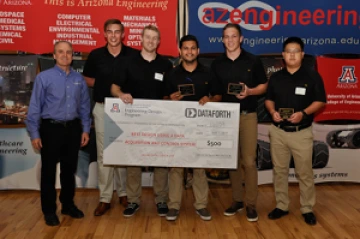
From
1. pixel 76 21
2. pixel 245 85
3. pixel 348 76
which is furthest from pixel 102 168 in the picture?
pixel 348 76

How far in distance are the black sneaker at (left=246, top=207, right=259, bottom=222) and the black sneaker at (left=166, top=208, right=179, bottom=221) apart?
25.8 inches

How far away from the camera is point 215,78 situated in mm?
4117

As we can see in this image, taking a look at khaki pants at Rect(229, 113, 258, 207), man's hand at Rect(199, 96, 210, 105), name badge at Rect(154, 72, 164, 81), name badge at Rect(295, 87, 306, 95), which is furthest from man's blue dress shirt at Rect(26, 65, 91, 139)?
name badge at Rect(295, 87, 306, 95)

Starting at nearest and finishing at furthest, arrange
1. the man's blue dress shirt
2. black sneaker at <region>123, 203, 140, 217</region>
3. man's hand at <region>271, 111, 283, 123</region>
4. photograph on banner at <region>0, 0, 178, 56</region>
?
the man's blue dress shirt, man's hand at <region>271, 111, 283, 123</region>, black sneaker at <region>123, 203, 140, 217</region>, photograph on banner at <region>0, 0, 178, 56</region>

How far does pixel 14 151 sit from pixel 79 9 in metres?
1.76

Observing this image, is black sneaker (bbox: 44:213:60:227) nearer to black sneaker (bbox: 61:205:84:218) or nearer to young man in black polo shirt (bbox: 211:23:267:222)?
black sneaker (bbox: 61:205:84:218)

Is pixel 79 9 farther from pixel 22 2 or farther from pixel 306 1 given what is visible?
pixel 306 1

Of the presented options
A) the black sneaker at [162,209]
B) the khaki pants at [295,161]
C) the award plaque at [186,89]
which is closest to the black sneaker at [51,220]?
the black sneaker at [162,209]

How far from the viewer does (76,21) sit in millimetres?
5094

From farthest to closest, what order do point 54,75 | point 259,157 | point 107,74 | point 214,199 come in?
point 259,157 < point 214,199 < point 107,74 < point 54,75

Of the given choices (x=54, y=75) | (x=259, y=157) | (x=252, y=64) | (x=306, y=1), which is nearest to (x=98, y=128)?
(x=54, y=75)

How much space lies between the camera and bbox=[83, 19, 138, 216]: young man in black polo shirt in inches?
169

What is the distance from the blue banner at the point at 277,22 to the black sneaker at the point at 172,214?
6.20 feet

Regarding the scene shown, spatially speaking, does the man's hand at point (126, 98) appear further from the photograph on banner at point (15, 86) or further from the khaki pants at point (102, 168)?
the photograph on banner at point (15, 86)
